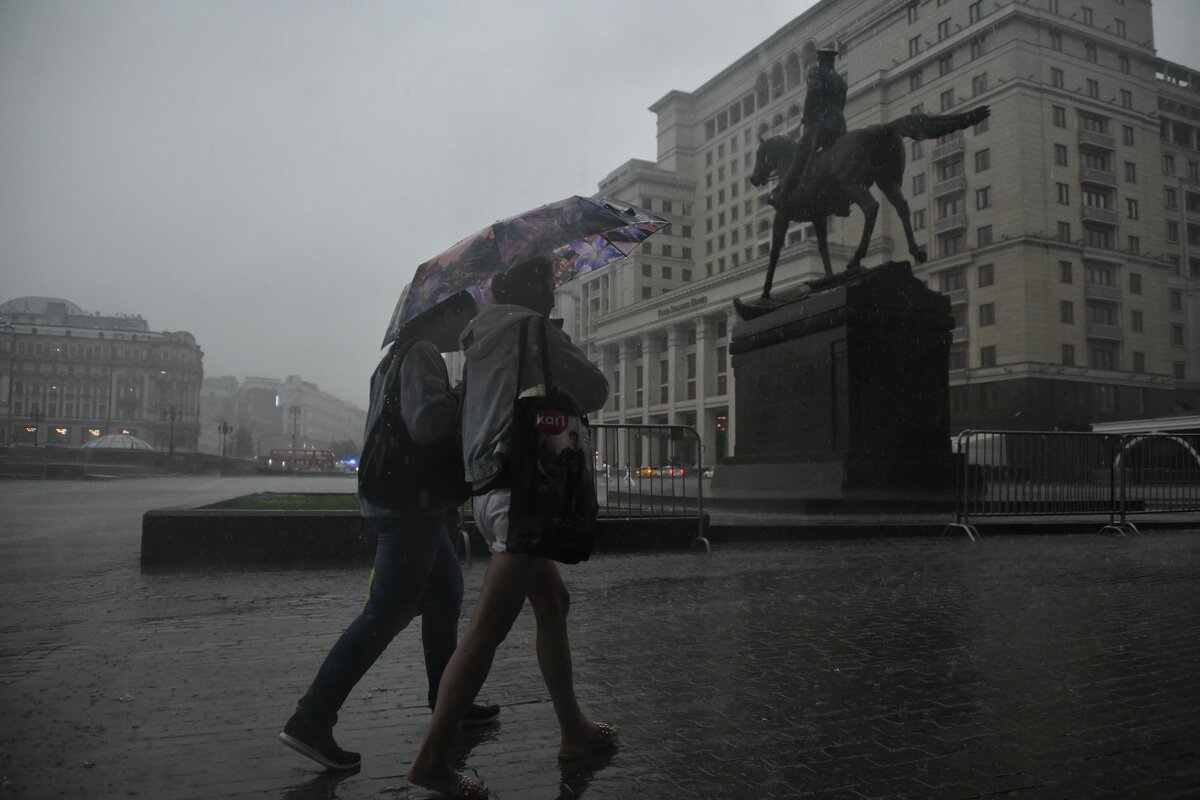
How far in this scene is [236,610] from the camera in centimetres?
607

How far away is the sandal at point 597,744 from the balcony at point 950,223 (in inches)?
2368

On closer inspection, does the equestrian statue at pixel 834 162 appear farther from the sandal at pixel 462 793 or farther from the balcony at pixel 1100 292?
the balcony at pixel 1100 292

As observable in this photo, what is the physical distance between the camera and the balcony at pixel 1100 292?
178ft

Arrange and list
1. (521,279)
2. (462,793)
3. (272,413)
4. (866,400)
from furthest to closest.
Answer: (272,413)
(866,400)
(521,279)
(462,793)

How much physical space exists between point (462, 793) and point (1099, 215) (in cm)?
6308

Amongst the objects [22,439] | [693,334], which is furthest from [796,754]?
[693,334]

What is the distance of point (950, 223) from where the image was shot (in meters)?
57.7

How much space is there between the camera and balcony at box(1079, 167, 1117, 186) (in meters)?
54.8

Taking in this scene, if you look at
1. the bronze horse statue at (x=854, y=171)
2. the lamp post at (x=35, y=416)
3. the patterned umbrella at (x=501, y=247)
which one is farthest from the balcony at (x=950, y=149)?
the lamp post at (x=35, y=416)

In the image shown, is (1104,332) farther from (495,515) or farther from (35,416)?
(35,416)

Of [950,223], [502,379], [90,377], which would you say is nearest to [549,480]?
[502,379]

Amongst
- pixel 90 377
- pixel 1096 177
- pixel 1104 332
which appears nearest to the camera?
pixel 1104 332

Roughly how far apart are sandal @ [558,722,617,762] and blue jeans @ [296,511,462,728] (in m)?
0.73

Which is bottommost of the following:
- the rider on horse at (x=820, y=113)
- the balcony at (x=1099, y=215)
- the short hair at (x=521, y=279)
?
the short hair at (x=521, y=279)
